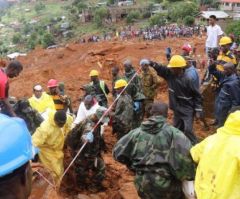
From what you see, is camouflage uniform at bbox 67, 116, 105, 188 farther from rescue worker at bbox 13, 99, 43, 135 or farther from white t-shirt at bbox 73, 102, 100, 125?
rescue worker at bbox 13, 99, 43, 135

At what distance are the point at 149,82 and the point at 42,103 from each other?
2.38 metres

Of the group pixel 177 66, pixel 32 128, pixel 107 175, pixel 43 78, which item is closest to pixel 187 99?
pixel 177 66

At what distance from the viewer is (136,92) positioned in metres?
8.73

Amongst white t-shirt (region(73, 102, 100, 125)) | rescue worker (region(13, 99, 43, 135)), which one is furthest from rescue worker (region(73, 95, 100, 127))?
rescue worker (region(13, 99, 43, 135))

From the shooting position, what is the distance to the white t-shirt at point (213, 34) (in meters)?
11.1

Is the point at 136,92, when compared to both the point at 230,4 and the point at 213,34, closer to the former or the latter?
the point at 213,34

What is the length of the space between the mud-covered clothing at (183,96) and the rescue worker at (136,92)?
162 centimetres

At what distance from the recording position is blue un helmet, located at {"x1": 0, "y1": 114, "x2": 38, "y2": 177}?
140 centimetres

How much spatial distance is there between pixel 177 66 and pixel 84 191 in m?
2.30

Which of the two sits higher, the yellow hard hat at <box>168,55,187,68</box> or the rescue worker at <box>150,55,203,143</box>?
the yellow hard hat at <box>168,55,187,68</box>

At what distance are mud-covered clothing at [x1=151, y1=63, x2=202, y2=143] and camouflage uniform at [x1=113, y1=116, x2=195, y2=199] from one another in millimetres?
2583

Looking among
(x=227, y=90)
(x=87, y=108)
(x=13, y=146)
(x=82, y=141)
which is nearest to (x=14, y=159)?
(x=13, y=146)

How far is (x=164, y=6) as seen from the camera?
5431 centimetres

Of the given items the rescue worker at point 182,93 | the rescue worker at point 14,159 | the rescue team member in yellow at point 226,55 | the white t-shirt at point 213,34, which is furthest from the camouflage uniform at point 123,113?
the rescue worker at point 14,159
